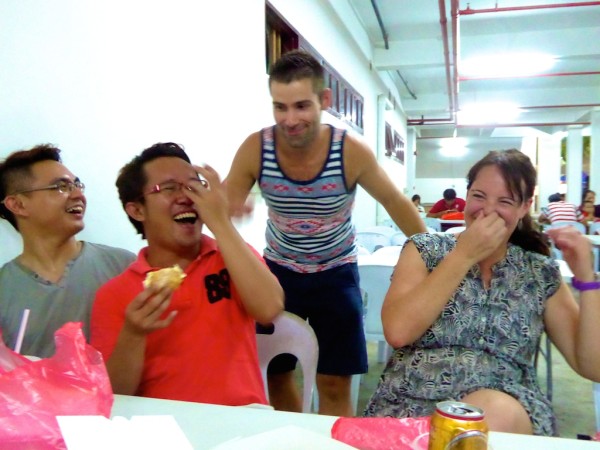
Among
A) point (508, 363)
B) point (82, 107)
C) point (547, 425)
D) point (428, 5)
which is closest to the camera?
point (547, 425)

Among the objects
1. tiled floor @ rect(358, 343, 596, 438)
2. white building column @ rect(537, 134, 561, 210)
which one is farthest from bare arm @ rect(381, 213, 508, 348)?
Answer: white building column @ rect(537, 134, 561, 210)

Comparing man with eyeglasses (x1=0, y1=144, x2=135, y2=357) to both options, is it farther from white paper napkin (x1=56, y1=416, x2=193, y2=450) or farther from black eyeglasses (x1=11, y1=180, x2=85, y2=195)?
white paper napkin (x1=56, y1=416, x2=193, y2=450)

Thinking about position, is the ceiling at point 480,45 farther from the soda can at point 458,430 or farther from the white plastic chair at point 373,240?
the soda can at point 458,430

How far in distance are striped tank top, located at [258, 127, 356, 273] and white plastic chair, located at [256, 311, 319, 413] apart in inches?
17.9

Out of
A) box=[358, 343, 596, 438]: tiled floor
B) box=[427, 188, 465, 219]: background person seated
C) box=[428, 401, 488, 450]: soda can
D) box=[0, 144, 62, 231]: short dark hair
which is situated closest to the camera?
box=[428, 401, 488, 450]: soda can

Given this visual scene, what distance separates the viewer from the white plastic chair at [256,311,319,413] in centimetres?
161

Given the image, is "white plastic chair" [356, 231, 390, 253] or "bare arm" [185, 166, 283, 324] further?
"white plastic chair" [356, 231, 390, 253]

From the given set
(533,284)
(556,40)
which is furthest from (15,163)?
(556,40)

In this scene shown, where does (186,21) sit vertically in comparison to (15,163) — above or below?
above

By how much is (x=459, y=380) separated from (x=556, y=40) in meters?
7.50

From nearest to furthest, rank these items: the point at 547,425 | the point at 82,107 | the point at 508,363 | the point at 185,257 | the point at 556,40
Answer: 1. the point at 547,425
2. the point at 508,363
3. the point at 185,257
4. the point at 82,107
5. the point at 556,40

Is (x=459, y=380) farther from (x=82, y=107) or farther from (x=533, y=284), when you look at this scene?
(x=82, y=107)

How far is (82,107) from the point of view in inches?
79.1

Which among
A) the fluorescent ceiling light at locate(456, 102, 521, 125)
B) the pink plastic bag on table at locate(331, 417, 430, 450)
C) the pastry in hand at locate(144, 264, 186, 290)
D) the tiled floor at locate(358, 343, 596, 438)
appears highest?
the fluorescent ceiling light at locate(456, 102, 521, 125)
